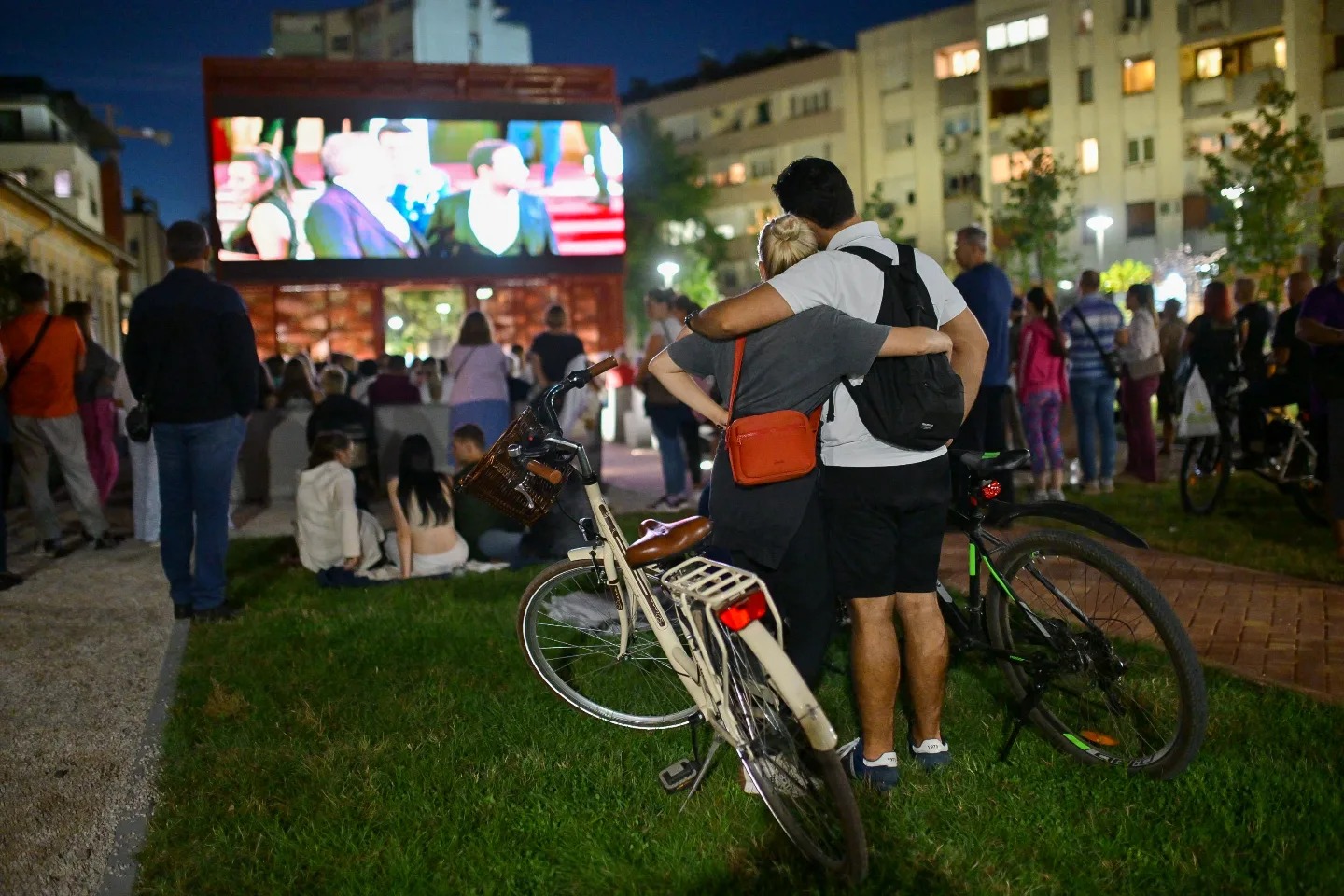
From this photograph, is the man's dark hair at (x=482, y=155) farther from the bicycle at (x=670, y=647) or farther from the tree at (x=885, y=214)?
the bicycle at (x=670, y=647)

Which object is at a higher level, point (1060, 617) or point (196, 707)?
point (1060, 617)

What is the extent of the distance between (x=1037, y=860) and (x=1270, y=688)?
1.92m

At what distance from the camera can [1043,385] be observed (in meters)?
10.3

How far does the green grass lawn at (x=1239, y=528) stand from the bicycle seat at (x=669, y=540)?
4.82 meters

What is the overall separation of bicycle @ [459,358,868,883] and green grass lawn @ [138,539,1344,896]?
142 millimetres

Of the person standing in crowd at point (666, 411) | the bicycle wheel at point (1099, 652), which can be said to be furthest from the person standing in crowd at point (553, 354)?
the bicycle wheel at point (1099, 652)

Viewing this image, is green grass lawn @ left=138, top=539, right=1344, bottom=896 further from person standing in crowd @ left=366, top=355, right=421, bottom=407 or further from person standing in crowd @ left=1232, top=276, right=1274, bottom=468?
person standing in crowd @ left=366, top=355, right=421, bottom=407

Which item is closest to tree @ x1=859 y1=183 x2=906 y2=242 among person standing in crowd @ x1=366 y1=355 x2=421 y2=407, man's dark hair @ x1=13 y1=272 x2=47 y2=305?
person standing in crowd @ x1=366 y1=355 x2=421 y2=407

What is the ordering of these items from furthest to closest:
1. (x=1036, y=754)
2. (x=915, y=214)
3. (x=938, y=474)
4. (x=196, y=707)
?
(x=915, y=214) → (x=196, y=707) → (x=1036, y=754) → (x=938, y=474)

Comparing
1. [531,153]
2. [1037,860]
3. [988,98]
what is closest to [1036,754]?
[1037,860]

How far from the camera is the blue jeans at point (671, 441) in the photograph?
10789 mm

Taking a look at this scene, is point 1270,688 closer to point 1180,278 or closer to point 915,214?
point 1180,278

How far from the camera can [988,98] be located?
5106cm

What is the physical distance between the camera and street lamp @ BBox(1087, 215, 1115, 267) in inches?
1636
